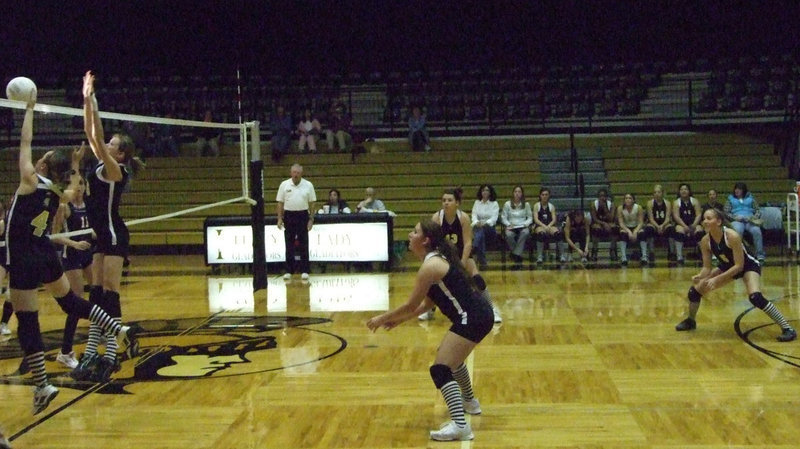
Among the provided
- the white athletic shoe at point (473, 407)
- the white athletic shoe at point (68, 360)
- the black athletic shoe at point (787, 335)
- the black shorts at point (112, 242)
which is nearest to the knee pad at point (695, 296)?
the black athletic shoe at point (787, 335)

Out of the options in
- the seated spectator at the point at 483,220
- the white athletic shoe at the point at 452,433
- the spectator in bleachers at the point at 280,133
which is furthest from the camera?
the spectator in bleachers at the point at 280,133

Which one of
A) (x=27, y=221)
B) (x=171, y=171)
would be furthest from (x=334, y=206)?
→ (x=27, y=221)

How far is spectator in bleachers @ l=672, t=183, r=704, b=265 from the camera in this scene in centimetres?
1525

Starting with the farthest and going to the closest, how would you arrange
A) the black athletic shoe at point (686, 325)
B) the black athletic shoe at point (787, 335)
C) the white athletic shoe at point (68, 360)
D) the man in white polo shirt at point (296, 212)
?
the man in white polo shirt at point (296, 212) < the black athletic shoe at point (686, 325) < the black athletic shoe at point (787, 335) < the white athletic shoe at point (68, 360)

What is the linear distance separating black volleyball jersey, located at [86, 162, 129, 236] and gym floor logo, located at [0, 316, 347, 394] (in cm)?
98

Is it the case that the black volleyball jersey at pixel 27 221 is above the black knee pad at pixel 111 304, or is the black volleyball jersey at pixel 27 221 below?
above

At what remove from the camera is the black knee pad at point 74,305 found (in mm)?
6723

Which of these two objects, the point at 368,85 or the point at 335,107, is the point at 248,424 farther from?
the point at 368,85

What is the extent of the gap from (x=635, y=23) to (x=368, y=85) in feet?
20.5

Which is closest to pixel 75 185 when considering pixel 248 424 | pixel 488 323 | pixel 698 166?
pixel 248 424

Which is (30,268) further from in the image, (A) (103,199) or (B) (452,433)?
(B) (452,433)

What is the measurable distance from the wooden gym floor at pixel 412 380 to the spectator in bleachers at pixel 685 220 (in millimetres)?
3694

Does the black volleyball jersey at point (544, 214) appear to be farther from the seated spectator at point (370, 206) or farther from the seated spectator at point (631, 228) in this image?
the seated spectator at point (370, 206)

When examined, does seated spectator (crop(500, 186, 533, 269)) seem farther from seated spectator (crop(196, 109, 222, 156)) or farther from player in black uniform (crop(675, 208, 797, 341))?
seated spectator (crop(196, 109, 222, 156))
